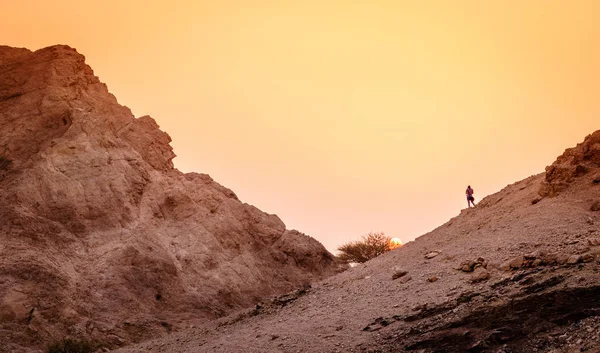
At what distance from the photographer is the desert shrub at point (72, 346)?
1728 centimetres

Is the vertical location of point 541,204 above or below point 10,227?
below

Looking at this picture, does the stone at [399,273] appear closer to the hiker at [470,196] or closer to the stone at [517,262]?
the stone at [517,262]

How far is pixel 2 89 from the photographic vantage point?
25516 millimetres

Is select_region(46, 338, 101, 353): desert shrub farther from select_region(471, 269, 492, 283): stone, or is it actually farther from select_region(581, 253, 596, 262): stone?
select_region(581, 253, 596, 262): stone

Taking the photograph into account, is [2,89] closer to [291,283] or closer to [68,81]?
[68,81]

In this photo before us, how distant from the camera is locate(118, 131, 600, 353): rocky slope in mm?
10430

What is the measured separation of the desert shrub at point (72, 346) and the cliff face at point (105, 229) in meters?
0.40

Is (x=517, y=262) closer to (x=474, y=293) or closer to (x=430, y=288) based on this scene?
(x=474, y=293)

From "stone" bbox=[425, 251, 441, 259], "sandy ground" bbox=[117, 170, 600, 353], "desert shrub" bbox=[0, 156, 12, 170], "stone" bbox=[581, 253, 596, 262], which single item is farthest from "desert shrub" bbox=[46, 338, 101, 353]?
"stone" bbox=[581, 253, 596, 262]

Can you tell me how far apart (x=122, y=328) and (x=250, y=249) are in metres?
8.29

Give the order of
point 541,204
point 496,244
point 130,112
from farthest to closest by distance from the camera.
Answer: point 130,112 → point 541,204 → point 496,244

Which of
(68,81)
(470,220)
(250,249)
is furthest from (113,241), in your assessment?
(470,220)

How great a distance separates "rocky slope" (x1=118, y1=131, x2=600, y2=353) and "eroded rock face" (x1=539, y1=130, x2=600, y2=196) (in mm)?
33

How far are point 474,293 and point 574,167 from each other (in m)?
6.42
